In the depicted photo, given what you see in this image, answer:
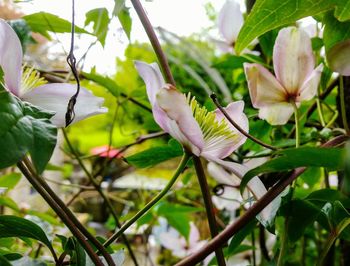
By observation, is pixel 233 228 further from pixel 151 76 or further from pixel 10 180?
pixel 10 180

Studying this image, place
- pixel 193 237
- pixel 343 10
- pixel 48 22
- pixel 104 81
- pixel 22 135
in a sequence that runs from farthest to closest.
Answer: pixel 193 237 → pixel 104 81 → pixel 48 22 → pixel 343 10 → pixel 22 135

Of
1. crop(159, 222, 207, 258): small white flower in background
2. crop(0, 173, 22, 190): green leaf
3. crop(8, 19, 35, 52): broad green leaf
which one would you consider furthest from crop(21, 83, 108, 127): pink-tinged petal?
crop(159, 222, 207, 258): small white flower in background

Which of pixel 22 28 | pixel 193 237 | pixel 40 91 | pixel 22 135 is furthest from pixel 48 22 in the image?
pixel 193 237

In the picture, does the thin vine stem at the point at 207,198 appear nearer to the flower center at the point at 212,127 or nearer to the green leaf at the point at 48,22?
the flower center at the point at 212,127

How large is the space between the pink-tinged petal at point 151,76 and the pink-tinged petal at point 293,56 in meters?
0.10

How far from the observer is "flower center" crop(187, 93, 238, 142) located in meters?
0.30

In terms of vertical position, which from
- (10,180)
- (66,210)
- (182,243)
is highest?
(66,210)

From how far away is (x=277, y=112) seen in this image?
351 millimetres

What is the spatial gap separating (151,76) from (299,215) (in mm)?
134

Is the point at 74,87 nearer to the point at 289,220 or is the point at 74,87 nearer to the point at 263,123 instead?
the point at 289,220

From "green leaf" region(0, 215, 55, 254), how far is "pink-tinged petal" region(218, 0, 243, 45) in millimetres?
381

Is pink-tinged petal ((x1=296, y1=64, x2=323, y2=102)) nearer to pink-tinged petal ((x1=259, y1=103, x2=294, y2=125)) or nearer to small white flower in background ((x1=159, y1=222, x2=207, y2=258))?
pink-tinged petal ((x1=259, y1=103, x2=294, y2=125))

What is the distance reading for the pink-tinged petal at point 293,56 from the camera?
12.6 inches

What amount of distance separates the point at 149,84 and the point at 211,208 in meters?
0.08
